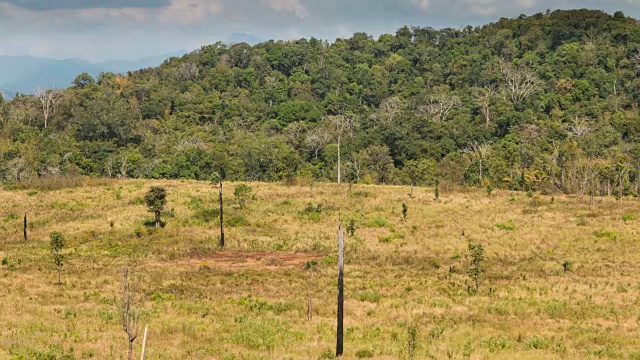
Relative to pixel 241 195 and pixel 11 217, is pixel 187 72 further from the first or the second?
pixel 11 217

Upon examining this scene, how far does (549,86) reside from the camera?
385 feet

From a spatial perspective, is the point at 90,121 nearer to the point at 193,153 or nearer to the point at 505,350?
the point at 193,153

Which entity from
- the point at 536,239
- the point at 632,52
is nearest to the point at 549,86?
the point at 632,52

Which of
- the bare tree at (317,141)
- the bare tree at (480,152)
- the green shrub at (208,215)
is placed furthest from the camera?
the bare tree at (317,141)

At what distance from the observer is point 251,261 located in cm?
4022

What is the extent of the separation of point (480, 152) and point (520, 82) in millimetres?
42274

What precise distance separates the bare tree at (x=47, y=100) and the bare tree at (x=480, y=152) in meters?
88.4

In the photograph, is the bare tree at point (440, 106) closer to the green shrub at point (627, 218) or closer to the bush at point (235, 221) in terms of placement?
the green shrub at point (627, 218)

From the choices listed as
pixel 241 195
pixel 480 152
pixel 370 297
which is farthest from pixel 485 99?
pixel 370 297

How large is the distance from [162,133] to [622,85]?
314 feet

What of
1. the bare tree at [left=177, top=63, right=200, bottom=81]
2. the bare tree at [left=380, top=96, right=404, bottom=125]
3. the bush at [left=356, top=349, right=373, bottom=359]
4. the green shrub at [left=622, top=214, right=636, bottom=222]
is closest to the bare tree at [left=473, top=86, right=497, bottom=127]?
the bare tree at [left=380, top=96, right=404, bottom=125]

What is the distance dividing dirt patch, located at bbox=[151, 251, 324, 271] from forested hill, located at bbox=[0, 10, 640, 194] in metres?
34.2

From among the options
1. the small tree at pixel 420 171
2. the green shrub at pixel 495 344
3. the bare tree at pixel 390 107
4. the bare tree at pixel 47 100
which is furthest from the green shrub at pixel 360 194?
the bare tree at pixel 47 100

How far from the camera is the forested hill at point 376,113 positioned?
284 feet
